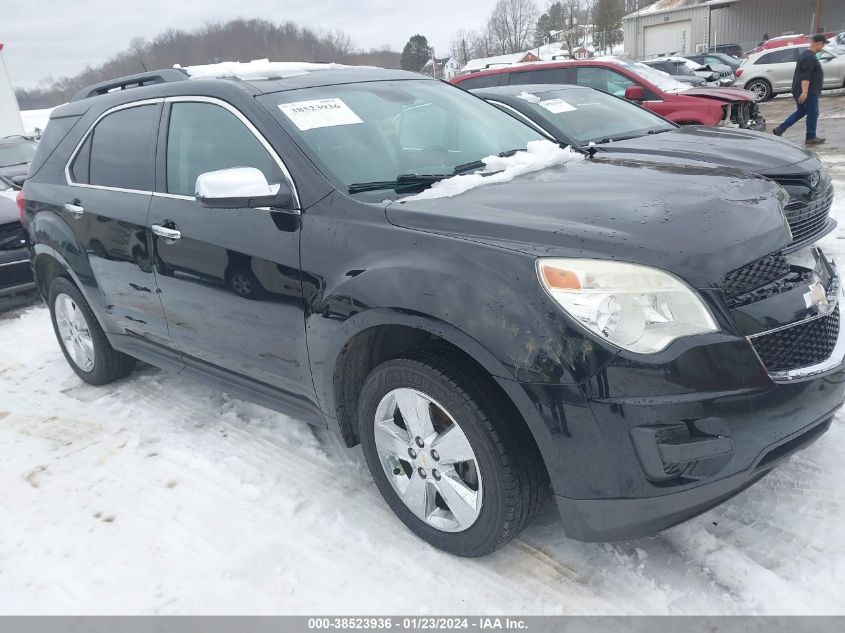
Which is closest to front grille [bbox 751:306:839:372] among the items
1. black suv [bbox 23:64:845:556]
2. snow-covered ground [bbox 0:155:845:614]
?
black suv [bbox 23:64:845:556]

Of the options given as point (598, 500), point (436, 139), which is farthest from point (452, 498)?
point (436, 139)

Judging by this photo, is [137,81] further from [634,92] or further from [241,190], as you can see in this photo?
[634,92]

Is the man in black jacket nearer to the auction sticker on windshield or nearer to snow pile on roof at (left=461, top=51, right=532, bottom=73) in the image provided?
snow pile on roof at (left=461, top=51, right=532, bottom=73)

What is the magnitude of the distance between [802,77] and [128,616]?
1235cm

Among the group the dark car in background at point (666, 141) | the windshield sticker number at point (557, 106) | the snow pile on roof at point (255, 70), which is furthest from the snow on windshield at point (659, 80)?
the snow pile on roof at point (255, 70)

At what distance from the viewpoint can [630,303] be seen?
6.50ft

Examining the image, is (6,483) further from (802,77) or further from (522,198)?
(802,77)

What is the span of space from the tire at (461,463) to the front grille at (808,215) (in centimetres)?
200

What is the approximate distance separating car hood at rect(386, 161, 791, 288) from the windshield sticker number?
3700mm

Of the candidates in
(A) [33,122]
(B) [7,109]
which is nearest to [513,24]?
(A) [33,122]

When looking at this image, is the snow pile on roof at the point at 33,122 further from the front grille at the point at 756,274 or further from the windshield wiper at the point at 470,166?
the front grille at the point at 756,274

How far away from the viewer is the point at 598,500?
6.69 feet

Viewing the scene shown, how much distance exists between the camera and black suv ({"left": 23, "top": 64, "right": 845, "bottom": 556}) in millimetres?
1973

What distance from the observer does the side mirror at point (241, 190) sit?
8.61 ft
